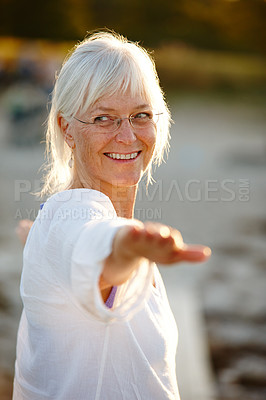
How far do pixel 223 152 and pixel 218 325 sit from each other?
7101mm

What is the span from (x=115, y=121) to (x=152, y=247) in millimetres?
564

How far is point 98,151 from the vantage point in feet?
4.45

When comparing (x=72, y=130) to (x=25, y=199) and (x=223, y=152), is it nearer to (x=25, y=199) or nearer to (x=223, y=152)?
(x=25, y=199)

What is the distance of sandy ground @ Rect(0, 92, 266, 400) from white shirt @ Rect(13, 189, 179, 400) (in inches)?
59.8

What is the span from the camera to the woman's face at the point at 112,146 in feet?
4.26

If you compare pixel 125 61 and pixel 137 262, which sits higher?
pixel 125 61

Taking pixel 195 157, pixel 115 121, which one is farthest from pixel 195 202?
pixel 115 121

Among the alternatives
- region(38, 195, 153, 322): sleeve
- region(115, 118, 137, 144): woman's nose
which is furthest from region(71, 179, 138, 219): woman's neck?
region(38, 195, 153, 322): sleeve

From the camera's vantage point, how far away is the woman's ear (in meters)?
1.40

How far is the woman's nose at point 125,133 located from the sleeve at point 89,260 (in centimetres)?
28

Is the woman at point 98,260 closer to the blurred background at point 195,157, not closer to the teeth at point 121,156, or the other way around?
the teeth at point 121,156

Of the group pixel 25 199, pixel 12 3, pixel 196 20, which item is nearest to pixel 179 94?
pixel 196 20

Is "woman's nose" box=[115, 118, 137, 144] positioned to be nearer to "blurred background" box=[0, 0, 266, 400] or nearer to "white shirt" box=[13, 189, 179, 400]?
"white shirt" box=[13, 189, 179, 400]

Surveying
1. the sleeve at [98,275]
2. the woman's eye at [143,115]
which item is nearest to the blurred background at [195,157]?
the woman's eye at [143,115]
